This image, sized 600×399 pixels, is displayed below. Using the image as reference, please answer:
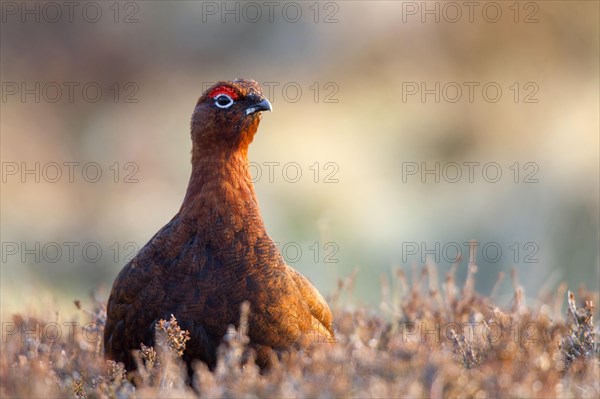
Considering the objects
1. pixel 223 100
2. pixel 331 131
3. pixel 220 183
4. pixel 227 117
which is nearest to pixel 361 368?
pixel 220 183

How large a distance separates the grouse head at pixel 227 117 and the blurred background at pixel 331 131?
5.16 m

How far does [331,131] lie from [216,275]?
820 cm

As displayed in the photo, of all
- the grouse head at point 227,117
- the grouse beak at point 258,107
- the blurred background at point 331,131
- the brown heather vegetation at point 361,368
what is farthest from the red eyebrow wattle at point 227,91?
the blurred background at point 331,131

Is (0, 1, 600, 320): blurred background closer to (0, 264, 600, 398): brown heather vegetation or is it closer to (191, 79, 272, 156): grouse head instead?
(0, 264, 600, 398): brown heather vegetation

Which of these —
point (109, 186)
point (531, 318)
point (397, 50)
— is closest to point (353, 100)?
point (397, 50)

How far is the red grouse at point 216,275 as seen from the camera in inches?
192

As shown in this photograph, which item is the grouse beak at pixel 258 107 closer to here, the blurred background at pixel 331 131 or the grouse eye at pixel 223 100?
the grouse eye at pixel 223 100

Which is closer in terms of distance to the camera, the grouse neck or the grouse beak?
the grouse neck

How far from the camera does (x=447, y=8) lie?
13.2 metres

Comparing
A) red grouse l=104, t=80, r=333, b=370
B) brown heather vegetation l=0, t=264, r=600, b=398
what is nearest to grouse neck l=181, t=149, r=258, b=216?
→ red grouse l=104, t=80, r=333, b=370

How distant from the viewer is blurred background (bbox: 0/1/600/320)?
11.4 m

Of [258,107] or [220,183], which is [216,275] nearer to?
[220,183]

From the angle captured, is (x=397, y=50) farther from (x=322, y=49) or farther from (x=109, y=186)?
(x=109, y=186)

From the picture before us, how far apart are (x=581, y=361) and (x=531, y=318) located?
1.37 meters
